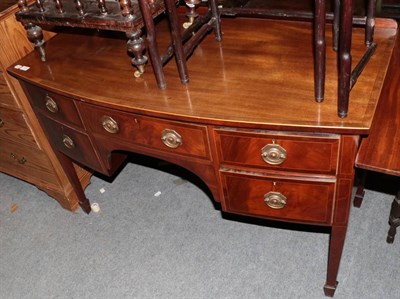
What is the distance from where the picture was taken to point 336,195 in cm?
132

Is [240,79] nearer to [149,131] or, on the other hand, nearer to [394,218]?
[149,131]

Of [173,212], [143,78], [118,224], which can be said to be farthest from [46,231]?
[143,78]

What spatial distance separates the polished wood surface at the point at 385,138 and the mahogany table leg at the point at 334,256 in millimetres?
306

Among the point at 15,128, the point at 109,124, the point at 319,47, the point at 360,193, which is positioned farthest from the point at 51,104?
the point at 360,193

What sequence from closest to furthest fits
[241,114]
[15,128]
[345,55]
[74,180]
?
1. [345,55]
2. [241,114]
3. [15,128]
4. [74,180]

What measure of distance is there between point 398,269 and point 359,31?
3.14 ft

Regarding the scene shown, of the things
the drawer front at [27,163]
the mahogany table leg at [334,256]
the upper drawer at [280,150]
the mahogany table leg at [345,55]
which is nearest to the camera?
the mahogany table leg at [345,55]

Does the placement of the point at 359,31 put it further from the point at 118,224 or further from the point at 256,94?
the point at 118,224

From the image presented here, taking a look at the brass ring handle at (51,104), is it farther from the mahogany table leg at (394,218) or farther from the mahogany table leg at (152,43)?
the mahogany table leg at (394,218)

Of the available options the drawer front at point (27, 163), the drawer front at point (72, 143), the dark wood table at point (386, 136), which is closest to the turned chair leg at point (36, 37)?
the drawer front at point (72, 143)

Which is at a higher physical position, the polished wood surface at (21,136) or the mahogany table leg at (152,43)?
the mahogany table leg at (152,43)

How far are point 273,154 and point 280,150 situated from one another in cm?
2

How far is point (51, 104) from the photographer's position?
1.63m

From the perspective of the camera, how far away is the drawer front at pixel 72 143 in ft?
5.45
